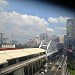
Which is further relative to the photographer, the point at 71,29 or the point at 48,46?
the point at 48,46

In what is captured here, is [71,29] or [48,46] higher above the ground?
[71,29]

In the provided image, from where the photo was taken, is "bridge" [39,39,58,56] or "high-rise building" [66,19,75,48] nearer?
"high-rise building" [66,19,75,48]

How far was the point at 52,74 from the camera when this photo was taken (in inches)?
358

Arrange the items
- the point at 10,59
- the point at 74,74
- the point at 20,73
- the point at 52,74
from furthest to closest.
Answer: the point at 74,74 < the point at 52,74 < the point at 20,73 < the point at 10,59

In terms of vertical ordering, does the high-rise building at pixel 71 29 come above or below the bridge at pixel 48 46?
above

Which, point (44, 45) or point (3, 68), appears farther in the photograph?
point (44, 45)

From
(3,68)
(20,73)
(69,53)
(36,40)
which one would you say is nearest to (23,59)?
(20,73)

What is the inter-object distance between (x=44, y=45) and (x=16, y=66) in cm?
1620

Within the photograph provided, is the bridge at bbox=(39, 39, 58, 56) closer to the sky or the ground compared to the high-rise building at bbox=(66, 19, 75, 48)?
closer to the ground

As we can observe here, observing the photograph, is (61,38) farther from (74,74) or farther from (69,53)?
(74,74)

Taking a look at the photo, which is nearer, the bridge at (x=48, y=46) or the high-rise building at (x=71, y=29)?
the high-rise building at (x=71, y=29)

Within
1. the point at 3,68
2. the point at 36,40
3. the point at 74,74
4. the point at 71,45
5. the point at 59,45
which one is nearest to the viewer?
the point at 3,68

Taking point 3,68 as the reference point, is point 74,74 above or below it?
below

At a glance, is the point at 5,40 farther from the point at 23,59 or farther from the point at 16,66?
the point at 16,66
